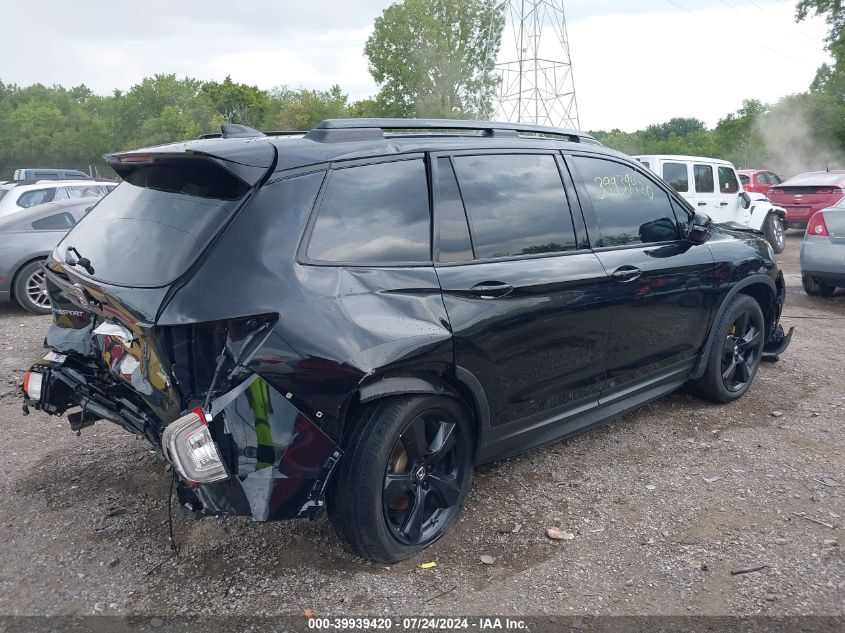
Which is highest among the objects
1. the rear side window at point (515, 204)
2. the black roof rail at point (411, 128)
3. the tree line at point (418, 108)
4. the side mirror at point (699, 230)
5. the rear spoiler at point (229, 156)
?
the tree line at point (418, 108)

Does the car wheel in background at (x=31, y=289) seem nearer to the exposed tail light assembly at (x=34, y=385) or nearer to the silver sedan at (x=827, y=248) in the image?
the exposed tail light assembly at (x=34, y=385)

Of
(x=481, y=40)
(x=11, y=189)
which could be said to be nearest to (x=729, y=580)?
(x=11, y=189)

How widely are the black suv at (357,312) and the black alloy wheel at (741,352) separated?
1110 mm

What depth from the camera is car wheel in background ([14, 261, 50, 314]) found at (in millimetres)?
8391

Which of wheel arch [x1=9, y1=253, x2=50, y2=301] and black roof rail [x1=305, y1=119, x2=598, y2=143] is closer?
black roof rail [x1=305, y1=119, x2=598, y2=143]

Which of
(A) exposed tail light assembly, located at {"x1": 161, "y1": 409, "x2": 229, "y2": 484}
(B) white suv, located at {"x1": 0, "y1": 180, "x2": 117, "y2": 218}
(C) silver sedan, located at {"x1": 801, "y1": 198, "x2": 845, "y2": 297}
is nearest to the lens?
(A) exposed tail light assembly, located at {"x1": 161, "y1": 409, "x2": 229, "y2": 484}

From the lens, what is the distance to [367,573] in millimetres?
2971

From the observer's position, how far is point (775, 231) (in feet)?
46.0

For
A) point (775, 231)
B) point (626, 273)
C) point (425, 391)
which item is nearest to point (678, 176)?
point (775, 231)

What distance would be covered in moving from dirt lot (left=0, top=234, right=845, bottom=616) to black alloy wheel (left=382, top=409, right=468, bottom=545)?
144mm

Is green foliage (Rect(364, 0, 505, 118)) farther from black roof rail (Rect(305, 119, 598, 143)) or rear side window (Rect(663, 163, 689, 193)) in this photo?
black roof rail (Rect(305, 119, 598, 143))

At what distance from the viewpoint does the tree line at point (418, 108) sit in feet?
124

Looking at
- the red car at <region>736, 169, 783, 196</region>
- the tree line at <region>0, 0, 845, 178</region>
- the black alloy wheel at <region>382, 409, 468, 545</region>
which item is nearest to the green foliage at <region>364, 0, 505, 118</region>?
the tree line at <region>0, 0, 845, 178</region>

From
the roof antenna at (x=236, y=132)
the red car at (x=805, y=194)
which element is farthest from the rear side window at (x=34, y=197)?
the red car at (x=805, y=194)
